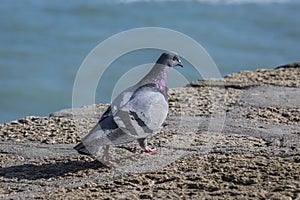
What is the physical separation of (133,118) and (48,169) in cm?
59

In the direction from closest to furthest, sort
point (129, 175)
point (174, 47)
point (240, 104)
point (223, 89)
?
point (129, 175), point (240, 104), point (223, 89), point (174, 47)

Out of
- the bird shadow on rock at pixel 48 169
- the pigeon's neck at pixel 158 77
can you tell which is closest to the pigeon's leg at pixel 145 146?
the bird shadow on rock at pixel 48 169

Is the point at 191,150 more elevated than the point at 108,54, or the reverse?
the point at 108,54

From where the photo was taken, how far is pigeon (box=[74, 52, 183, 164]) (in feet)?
16.1

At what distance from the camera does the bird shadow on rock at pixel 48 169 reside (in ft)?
16.4

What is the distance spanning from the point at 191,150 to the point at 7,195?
4.06ft

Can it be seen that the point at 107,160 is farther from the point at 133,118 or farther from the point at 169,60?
the point at 169,60

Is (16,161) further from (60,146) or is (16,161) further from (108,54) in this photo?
(108,54)

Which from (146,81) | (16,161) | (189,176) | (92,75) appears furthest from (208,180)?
(92,75)

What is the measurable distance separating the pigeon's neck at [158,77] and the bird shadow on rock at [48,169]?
0.62 m

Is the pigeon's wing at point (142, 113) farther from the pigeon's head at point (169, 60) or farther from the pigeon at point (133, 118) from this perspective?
the pigeon's head at point (169, 60)

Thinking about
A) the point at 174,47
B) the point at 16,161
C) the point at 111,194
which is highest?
the point at 174,47

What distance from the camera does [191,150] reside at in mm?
5320

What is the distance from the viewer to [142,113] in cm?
513
